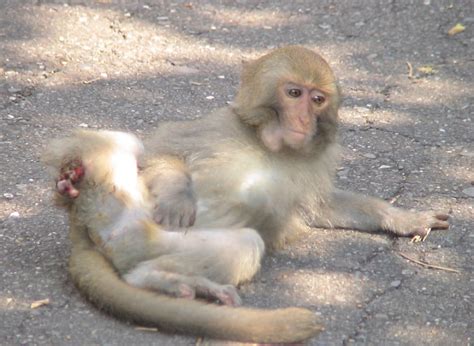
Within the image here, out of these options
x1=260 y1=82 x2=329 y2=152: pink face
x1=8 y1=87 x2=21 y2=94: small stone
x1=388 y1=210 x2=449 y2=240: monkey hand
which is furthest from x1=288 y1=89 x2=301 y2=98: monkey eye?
x1=8 y1=87 x2=21 y2=94: small stone

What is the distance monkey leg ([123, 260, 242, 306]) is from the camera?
13.2 ft

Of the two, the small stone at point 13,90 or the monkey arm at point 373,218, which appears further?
the small stone at point 13,90

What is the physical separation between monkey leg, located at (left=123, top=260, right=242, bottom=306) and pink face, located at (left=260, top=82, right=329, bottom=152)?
728mm

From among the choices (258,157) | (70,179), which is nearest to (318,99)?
(258,157)

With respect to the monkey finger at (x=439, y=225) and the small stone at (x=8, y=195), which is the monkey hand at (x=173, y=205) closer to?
the small stone at (x=8, y=195)

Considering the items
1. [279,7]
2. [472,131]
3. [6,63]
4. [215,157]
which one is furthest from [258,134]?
[279,7]

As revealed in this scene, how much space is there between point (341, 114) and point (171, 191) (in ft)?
6.58

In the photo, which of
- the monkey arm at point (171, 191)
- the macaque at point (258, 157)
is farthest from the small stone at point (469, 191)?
the monkey arm at point (171, 191)

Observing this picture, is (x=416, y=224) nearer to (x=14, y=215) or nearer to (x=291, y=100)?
(x=291, y=100)

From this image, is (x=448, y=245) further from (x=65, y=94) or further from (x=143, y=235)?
(x=65, y=94)

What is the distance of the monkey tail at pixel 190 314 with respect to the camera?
147 inches

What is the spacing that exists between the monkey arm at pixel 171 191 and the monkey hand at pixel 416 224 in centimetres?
104

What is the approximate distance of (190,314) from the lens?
380 cm

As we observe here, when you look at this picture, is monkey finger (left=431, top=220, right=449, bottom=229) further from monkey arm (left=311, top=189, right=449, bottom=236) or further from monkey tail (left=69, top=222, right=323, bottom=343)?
A: monkey tail (left=69, top=222, right=323, bottom=343)
